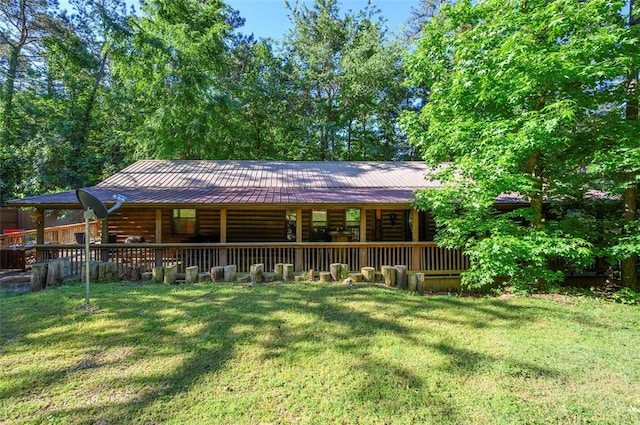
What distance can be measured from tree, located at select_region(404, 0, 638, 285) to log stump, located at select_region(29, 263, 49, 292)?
9.14 m

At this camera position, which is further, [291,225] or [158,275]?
[291,225]

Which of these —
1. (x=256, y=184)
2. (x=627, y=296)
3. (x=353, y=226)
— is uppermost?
(x=256, y=184)

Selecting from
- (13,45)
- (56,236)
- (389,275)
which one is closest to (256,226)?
(389,275)

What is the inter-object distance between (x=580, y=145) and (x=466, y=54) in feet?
11.7

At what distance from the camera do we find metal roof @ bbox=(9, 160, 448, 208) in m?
8.86

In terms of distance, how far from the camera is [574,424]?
2895mm

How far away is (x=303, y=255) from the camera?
362 inches

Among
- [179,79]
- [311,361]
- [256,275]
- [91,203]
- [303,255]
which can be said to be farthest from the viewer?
[179,79]

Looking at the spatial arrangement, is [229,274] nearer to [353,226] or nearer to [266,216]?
[266,216]

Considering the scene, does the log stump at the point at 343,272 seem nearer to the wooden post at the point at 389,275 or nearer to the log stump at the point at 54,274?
the wooden post at the point at 389,275

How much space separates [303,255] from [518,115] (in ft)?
21.4

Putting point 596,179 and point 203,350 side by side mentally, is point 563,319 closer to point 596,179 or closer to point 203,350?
point 596,179

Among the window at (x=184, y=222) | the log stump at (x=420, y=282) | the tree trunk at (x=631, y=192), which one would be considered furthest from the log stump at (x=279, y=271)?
the tree trunk at (x=631, y=192)

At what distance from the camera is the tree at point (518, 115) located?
617 centimetres
